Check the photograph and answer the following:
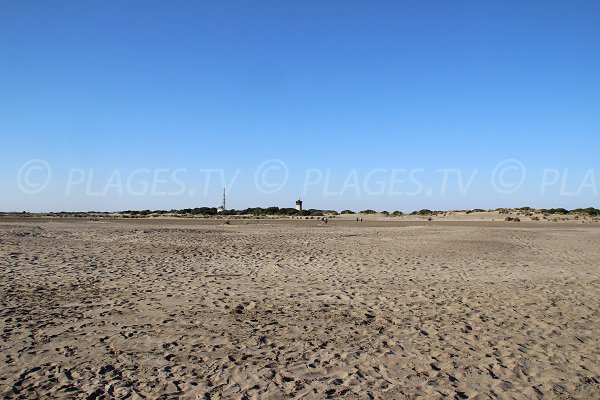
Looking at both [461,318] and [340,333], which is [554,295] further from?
[340,333]

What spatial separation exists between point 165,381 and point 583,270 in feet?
45.6

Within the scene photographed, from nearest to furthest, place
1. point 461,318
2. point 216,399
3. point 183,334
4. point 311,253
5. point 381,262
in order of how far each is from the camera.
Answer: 1. point 216,399
2. point 183,334
3. point 461,318
4. point 381,262
5. point 311,253

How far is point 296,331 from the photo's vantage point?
724 centimetres

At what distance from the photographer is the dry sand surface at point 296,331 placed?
17.1 feet

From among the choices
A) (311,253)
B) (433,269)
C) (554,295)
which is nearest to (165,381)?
(554,295)

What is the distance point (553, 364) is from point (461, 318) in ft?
7.31

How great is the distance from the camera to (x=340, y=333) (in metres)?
7.18

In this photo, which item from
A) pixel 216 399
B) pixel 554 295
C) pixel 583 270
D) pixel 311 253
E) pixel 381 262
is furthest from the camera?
pixel 311 253

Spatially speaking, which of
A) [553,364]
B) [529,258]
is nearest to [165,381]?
[553,364]

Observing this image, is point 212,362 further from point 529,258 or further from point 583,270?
point 529,258

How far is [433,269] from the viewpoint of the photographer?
13.9 metres

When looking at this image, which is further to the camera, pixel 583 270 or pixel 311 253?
pixel 311 253

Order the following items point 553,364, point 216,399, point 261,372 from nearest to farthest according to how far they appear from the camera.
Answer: point 216,399 → point 261,372 → point 553,364

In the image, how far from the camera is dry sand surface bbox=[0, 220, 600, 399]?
5.20m
